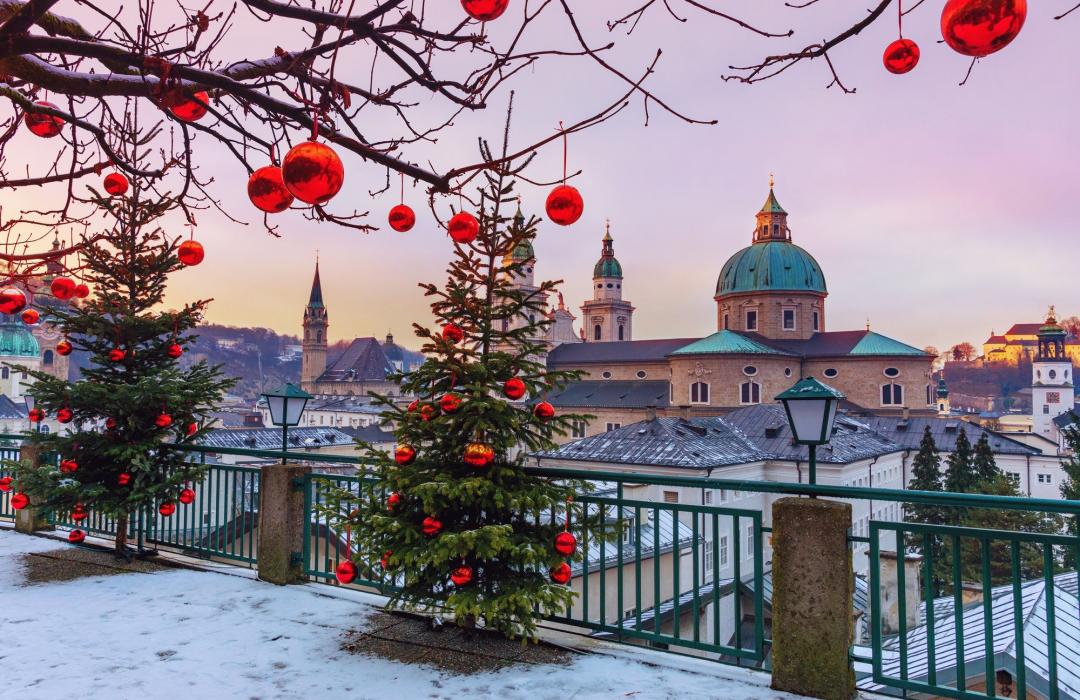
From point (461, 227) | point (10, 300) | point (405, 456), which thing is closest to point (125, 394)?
point (10, 300)

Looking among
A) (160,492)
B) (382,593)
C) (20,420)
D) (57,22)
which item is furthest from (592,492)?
(20,420)

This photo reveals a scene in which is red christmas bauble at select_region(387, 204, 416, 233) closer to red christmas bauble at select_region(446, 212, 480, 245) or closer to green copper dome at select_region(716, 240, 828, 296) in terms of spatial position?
red christmas bauble at select_region(446, 212, 480, 245)

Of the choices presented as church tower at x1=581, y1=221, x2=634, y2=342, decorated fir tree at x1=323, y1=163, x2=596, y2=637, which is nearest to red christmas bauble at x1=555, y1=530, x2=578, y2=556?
decorated fir tree at x1=323, y1=163, x2=596, y2=637

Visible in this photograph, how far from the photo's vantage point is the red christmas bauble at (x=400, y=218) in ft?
11.7

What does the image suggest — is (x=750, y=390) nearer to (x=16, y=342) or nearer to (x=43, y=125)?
(x=43, y=125)

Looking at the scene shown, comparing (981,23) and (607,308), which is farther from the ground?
(607,308)

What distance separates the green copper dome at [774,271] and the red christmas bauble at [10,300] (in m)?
63.0

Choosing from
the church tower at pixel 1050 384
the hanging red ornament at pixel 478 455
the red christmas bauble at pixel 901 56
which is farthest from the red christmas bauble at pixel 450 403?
the church tower at pixel 1050 384

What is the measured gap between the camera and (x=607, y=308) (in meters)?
84.8

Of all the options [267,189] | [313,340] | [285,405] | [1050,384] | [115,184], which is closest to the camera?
[267,189]

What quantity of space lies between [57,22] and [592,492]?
3.86m

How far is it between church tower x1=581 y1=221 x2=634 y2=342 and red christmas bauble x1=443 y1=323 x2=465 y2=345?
264 feet

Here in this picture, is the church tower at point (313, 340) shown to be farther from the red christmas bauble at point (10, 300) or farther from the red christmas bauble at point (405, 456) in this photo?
the red christmas bauble at point (405, 456)

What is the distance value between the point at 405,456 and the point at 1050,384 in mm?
98997
